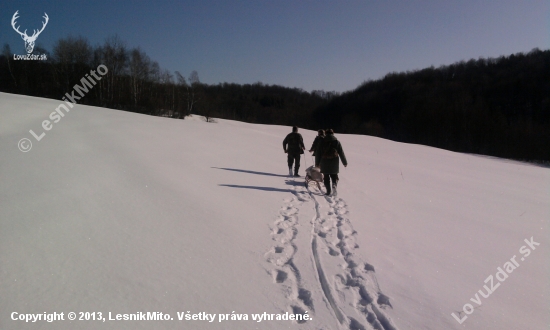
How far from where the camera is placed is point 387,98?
98.9 metres

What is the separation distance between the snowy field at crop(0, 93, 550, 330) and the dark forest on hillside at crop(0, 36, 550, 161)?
2749cm

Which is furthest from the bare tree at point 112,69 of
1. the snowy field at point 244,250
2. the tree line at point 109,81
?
the snowy field at point 244,250

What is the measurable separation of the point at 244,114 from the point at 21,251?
305 feet

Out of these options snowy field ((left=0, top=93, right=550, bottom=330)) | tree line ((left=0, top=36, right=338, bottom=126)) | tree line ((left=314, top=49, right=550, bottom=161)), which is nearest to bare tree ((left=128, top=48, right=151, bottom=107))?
tree line ((left=0, top=36, right=338, bottom=126))

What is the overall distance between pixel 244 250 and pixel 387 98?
103855 millimetres

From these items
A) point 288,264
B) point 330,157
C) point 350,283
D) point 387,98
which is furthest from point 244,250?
point 387,98

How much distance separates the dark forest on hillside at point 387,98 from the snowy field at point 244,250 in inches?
1082

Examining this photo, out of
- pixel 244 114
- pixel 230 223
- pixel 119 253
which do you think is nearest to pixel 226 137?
pixel 230 223

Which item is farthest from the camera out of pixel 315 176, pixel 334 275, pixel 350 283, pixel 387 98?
pixel 387 98

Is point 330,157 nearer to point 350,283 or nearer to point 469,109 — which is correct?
point 350,283

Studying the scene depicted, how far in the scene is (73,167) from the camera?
714cm

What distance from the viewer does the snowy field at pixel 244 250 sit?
3240 mm

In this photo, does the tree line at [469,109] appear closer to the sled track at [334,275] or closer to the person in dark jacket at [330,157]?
the person in dark jacket at [330,157]

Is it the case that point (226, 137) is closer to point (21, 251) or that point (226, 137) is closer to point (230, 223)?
point (230, 223)
